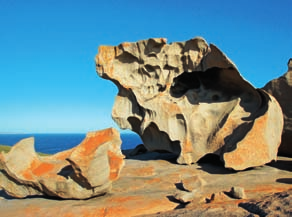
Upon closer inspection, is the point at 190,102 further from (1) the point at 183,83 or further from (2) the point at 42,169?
(2) the point at 42,169

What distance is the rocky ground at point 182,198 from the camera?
615 centimetres

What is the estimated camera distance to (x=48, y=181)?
756cm

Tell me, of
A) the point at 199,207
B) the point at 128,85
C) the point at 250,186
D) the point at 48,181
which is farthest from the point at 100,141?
the point at 128,85

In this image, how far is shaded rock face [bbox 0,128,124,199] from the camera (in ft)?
23.6

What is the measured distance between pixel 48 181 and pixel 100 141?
157 centimetres

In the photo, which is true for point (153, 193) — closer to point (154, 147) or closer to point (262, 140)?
point (262, 140)

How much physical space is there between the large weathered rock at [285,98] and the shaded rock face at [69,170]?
7329 mm

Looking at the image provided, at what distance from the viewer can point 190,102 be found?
12133 mm

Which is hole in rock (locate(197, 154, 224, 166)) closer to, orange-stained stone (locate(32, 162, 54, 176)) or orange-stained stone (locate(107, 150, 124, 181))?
orange-stained stone (locate(107, 150, 124, 181))

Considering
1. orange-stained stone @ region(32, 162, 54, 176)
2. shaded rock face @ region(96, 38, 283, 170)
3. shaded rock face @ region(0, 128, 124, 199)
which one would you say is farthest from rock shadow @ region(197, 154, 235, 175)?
orange-stained stone @ region(32, 162, 54, 176)

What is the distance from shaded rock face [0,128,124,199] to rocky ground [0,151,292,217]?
0.87ft

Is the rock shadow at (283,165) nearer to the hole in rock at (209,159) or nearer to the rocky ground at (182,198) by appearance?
the rocky ground at (182,198)

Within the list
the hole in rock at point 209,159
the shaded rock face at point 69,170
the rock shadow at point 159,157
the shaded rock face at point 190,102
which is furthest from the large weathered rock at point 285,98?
the shaded rock face at point 69,170

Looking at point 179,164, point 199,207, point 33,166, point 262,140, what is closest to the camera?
point 199,207
